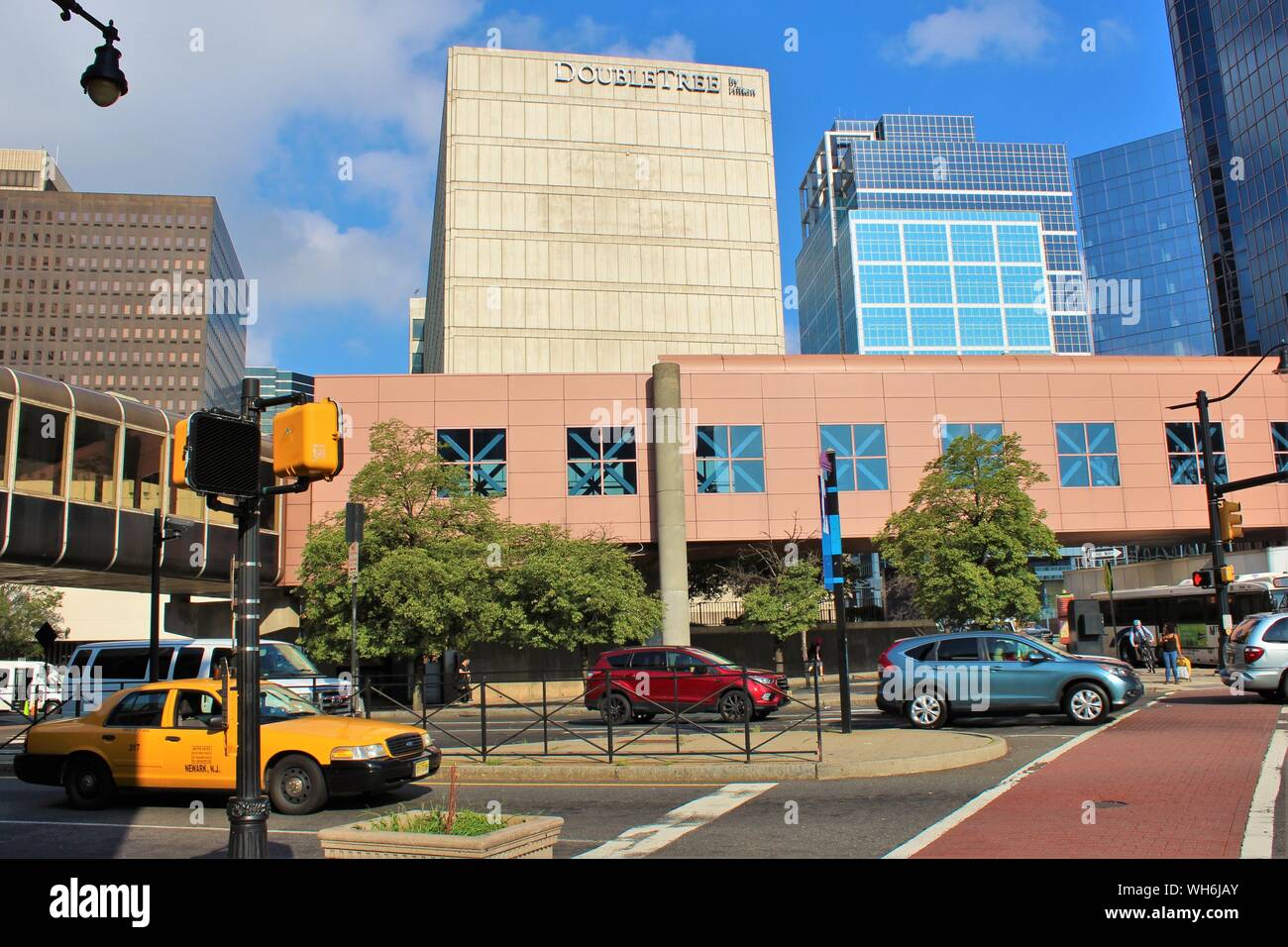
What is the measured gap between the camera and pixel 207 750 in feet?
38.3

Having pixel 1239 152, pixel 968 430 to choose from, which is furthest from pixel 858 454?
pixel 1239 152

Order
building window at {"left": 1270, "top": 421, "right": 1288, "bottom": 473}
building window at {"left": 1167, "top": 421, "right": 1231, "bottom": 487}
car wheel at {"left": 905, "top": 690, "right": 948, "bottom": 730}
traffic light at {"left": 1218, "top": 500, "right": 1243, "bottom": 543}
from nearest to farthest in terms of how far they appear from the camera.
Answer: car wheel at {"left": 905, "top": 690, "right": 948, "bottom": 730} → traffic light at {"left": 1218, "top": 500, "right": 1243, "bottom": 543} → building window at {"left": 1167, "top": 421, "right": 1231, "bottom": 487} → building window at {"left": 1270, "top": 421, "right": 1288, "bottom": 473}

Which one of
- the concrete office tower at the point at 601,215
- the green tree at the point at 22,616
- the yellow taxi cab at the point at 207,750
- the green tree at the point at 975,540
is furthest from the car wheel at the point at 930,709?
the green tree at the point at 22,616

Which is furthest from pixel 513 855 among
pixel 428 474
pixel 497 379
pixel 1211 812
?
pixel 497 379

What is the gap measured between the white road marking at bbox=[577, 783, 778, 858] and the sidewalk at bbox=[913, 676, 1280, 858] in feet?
7.88

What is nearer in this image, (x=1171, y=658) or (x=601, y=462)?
(x=1171, y=658)

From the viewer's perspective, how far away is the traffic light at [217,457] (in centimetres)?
611

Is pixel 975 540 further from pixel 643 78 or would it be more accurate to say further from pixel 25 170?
pixel 25 170

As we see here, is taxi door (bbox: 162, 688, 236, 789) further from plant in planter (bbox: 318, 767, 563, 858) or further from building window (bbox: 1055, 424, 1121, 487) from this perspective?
building window (bbox: 1055, 424, 1121, 487)

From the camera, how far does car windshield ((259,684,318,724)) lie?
12.2m

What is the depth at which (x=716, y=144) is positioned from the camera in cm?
6800

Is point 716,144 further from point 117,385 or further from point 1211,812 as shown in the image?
point 117,385

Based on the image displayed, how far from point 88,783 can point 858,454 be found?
3396 cm

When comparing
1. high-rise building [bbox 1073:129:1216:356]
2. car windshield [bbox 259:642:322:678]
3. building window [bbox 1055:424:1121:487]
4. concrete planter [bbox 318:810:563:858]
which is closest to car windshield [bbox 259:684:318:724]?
concrete planter [bbox 318:810:563:858]
